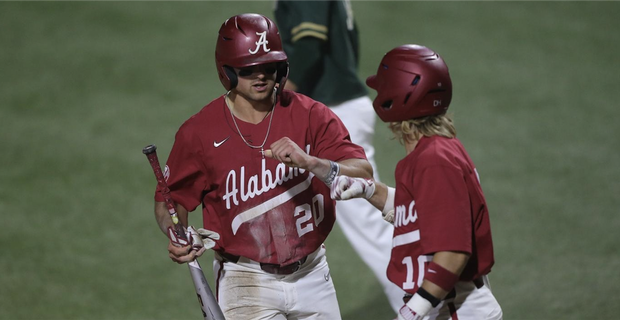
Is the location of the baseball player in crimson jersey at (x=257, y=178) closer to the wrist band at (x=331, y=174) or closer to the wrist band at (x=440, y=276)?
the wrist band at (x=331, y=174)

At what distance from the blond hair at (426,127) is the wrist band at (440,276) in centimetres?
56

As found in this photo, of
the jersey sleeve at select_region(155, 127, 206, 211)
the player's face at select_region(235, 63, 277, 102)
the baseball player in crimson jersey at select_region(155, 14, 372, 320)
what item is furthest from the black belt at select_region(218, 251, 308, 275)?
the player's face at select_region(235, 63, 277, 102)

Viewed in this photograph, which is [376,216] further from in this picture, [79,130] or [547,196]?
[79,130]

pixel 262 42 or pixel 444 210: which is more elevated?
pixel 262 42

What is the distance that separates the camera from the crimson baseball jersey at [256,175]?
3.71 metres

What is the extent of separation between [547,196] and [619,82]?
10.9ft

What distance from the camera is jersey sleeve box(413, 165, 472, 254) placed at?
119 inches

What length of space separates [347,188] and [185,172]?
0.85 m

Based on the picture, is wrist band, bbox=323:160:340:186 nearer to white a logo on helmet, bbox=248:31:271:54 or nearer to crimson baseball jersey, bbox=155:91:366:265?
crimson baseball jersey, bbox=155:91:366:265

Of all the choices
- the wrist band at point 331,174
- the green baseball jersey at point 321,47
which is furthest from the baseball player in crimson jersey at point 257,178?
the green baseball jersey at point 321,47

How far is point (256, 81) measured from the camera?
364cm

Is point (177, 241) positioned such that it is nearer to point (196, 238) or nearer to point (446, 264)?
point (196, 238)

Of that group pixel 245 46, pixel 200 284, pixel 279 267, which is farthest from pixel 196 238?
pixel 245 46

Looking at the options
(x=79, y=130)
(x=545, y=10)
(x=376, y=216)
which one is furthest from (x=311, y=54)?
(x=545, y=10)
